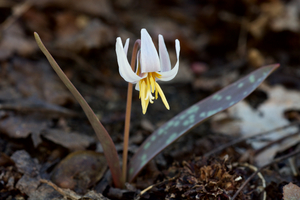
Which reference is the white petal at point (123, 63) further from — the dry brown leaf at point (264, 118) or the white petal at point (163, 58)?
the dry brown leaf at point (264, 118)

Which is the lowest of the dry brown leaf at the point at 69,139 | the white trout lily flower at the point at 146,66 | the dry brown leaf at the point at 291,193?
the dry brown leaf at the point at 291,193

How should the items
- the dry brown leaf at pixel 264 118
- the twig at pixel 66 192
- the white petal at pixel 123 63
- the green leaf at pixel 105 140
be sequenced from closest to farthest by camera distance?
the white petal at pixel 123 63 → the green leaf at pixel 105 140 → the twig at pixel 66 192 → the dry brown leaf at pixel 264 118

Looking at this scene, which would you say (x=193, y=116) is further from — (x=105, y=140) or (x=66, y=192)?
(x=66, y=192)

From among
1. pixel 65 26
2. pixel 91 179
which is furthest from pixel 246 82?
pixel 65 26

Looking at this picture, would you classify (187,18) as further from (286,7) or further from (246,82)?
(246,82)

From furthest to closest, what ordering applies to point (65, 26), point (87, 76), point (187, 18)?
point (187, 18), point (65, 26), point (87, 76)

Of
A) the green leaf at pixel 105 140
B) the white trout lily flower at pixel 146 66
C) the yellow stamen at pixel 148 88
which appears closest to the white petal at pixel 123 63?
the white trout lily flower at pixel 146 66

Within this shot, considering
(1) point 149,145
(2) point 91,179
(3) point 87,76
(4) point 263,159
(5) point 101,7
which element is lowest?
(4) point 263,159

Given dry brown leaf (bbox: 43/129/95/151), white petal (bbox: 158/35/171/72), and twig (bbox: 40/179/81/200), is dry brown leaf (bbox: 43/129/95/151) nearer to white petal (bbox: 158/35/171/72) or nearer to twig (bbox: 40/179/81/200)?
twig (bbox: 40/179/81/200)
